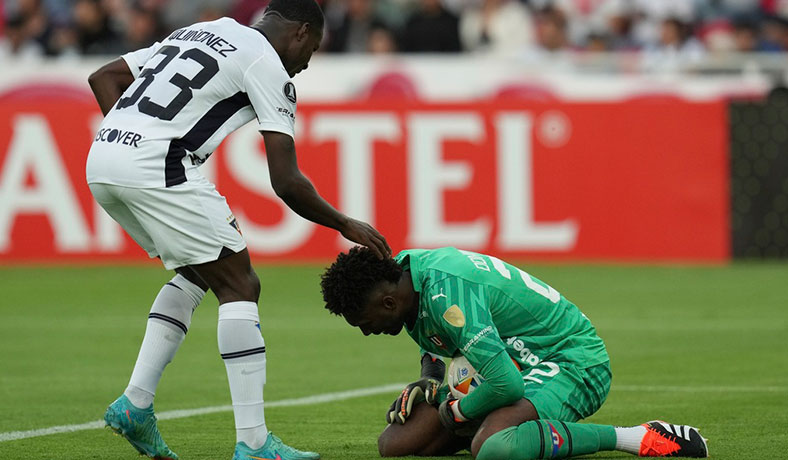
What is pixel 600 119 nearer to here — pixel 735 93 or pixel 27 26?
pixel 735 93

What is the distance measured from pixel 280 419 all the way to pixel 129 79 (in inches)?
A: 79.9

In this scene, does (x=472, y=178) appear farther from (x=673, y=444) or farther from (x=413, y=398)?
(x=673, y=444)

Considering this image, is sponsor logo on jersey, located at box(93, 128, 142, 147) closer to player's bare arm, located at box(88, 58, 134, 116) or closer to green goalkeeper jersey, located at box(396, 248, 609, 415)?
player's bare arm, located at box(88, 58, 134, 116)

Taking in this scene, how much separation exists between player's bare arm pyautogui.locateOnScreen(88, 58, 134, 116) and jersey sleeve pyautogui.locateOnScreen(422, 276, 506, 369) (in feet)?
5.63

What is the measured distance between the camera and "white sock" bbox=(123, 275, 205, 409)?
6.12 metres

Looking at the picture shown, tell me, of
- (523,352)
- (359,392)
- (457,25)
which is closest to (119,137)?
(523,352)

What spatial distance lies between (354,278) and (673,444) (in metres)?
1.50

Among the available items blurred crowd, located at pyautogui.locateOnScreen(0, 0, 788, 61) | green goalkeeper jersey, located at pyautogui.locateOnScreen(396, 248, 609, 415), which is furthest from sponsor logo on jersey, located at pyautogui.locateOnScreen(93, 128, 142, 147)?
blurred crowd, located at pyautogui.locateOnScreen(0, 0, 788, 61)

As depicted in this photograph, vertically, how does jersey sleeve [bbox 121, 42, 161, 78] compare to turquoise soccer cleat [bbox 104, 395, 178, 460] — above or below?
above

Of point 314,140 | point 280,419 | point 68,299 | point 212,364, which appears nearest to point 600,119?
point 314,140

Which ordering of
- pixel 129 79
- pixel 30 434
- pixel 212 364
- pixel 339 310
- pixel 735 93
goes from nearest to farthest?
pixel 339 310
pixel 129 79
pixel 30 434
pixel 212 364
pixel 735 93

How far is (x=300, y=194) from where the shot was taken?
5793 mm

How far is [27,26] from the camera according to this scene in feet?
66.9

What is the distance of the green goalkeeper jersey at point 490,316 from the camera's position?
572cm
